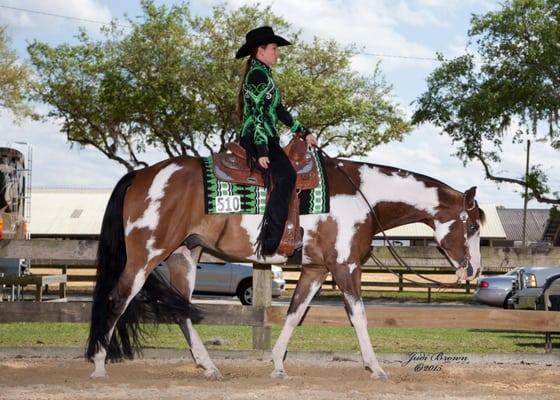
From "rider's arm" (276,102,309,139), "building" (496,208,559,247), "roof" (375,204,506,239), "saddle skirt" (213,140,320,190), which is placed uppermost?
"building" (496,208,559,247)

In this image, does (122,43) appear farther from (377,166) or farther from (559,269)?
(377,166)

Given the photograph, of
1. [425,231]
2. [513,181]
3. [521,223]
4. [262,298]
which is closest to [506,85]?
[513,181]

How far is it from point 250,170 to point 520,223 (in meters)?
89.0

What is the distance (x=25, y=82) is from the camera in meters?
38.2

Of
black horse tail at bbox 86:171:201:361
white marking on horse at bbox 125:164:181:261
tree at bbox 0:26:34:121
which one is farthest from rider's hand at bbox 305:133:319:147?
tree at bbox 0:26:34:121

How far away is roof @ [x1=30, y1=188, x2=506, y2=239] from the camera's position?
58406 millimetres

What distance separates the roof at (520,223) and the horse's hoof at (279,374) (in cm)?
8282

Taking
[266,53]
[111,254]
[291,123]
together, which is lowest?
[111,254]

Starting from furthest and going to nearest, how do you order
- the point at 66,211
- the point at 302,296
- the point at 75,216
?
1. the point at 66,211
2. the point at 75,216
3. the point at 302,296

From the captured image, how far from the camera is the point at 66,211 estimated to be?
62281mm

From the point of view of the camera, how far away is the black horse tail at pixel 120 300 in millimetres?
7746

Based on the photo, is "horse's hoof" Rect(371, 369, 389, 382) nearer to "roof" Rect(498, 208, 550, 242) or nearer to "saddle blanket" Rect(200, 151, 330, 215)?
"saddle blanket" Rect(200, 151, 330, 215)

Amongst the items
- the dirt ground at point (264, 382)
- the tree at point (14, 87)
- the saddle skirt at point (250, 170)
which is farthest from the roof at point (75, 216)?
the saddle skirt at point (250, 170)

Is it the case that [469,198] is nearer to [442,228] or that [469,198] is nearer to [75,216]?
[442,228]
